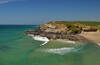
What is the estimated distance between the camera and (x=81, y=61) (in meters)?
23.2

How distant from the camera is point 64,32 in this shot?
60.8 m

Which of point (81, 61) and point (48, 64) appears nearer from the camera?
point (48, 64)

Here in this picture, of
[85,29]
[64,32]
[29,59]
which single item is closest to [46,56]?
[29,59]

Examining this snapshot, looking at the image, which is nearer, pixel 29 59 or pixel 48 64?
pixel 48 64

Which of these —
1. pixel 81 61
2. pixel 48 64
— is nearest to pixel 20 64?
pixel 48 64

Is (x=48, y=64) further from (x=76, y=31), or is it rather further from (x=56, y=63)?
(x=76, y=31)

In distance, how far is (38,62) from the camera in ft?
73.6

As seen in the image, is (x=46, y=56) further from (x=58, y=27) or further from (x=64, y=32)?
(x=58, y=27)

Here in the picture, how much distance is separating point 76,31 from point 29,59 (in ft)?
137

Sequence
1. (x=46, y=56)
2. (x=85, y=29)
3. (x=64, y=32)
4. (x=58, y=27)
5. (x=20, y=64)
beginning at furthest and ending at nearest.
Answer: (x=85, y=29)
(x=58, y=27)
(x=64, y=32)
(x=46, y=56)
(x=20, y=64)

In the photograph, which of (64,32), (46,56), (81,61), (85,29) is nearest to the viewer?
(81,61)

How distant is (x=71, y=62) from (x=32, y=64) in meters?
5.69

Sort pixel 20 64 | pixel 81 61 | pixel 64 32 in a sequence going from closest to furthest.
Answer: pixel 20 64 → pixel 81 61 → pixel 64 32

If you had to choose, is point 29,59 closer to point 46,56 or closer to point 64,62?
point 46,56
